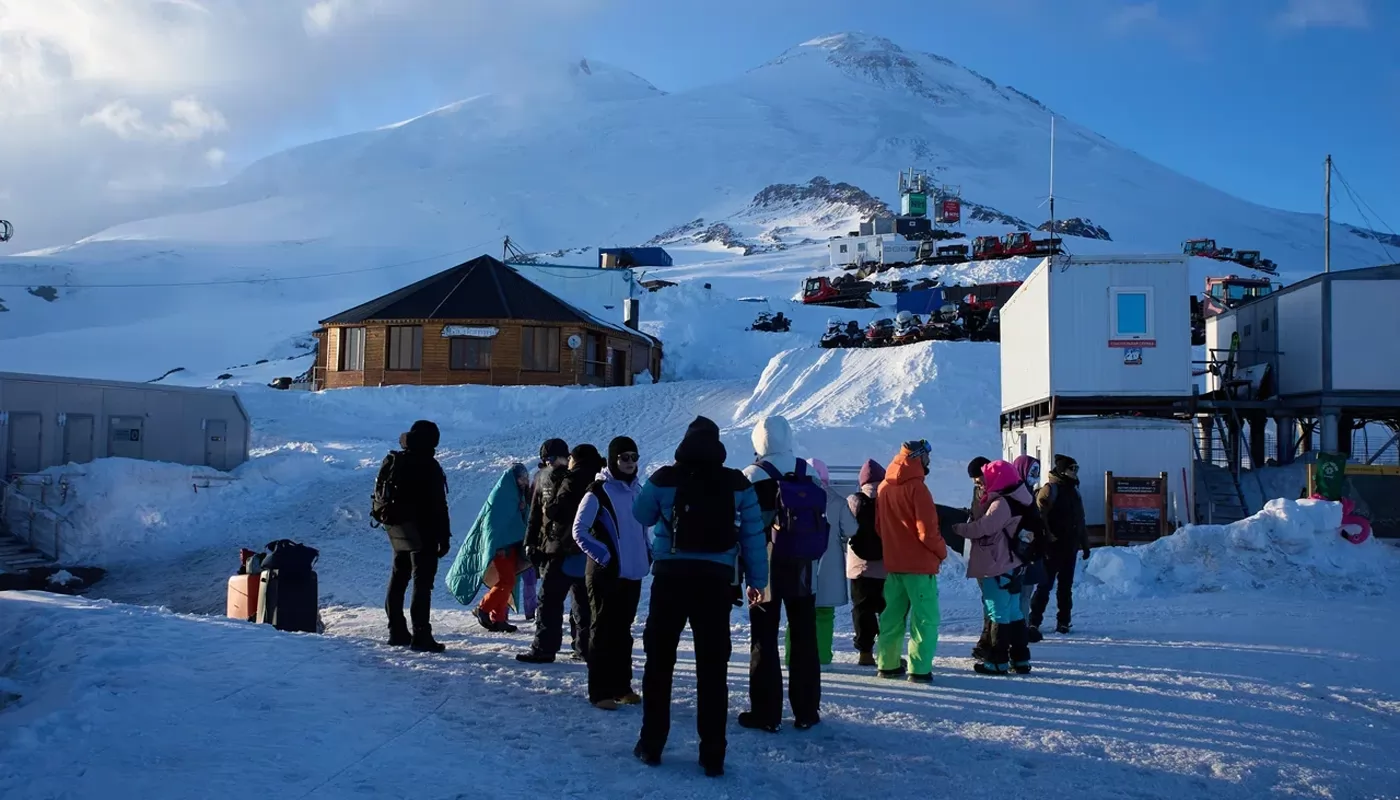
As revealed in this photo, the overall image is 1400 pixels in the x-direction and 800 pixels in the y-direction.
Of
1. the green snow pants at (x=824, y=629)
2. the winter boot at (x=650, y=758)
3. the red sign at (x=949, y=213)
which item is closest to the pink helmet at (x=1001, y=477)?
the green snow pants at (x=824, y=629)

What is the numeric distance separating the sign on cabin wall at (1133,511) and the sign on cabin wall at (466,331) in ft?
62.7

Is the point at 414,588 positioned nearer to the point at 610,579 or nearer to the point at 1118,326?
the point at 610,579

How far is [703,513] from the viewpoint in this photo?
4816 millimetres

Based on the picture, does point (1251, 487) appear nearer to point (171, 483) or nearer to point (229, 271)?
point (171, 483)

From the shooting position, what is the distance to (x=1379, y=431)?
27.1 metres

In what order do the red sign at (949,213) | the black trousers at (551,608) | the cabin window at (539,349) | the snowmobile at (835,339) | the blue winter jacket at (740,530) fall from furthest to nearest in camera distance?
the red sign at (949,213) → the snowmobile at (835,339) → the cabin window at (539,349) → the black trousers at (551,608) → the blue winter jacket at (740,530)

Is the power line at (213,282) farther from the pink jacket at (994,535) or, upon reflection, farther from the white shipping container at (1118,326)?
the pink jacket at (994,535)

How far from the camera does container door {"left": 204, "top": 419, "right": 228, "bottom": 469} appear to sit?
19453mm

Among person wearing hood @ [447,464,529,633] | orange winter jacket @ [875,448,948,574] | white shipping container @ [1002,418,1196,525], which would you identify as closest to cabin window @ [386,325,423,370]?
white shipping container @ [1002,418,1196,525]

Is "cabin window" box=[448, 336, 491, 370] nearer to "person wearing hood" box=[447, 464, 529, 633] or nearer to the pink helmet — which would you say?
"person wearing hood" box=[447, 464, 529, 633]

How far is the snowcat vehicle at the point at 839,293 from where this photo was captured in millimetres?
53531

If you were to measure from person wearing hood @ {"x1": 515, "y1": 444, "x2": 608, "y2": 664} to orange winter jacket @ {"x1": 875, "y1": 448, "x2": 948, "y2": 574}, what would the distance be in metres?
1.89

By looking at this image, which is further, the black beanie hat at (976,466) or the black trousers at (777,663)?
the black beanie hat at (976,466)

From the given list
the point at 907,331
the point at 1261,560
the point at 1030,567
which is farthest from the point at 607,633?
the point at 907,331
